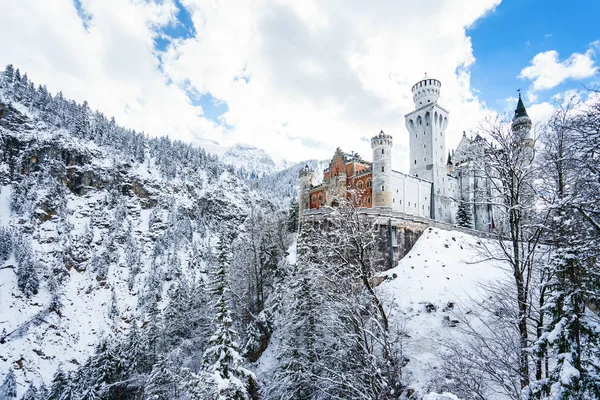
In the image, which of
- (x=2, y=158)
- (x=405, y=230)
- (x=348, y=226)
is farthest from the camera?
(x=2, y=158)

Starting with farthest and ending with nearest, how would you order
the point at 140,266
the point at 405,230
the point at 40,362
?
the point at 140,266 < the point at 40,362 < the point at 405,230

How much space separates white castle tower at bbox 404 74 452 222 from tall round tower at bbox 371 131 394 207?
12.8 meters

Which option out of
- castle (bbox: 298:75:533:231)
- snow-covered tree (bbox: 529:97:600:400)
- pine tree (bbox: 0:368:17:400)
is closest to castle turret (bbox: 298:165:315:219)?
castle (bbox: 298:75:533:231)

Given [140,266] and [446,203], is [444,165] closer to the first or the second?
[446,203]

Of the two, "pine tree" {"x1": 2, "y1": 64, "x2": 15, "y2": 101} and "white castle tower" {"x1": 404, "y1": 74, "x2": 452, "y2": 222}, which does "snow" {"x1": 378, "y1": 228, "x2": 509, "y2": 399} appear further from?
"pine tree" {"x1": 2, "y1": 64, "x2": 15, "y2": 101}

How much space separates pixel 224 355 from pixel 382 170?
28640 millimetres

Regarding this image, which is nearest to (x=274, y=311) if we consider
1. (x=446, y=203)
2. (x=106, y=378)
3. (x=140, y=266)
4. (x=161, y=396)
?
(x=161, y=396)

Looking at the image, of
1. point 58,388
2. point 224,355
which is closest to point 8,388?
point 58,388

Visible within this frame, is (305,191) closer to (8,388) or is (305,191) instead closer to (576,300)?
(576,300)

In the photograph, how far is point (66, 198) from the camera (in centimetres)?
10838

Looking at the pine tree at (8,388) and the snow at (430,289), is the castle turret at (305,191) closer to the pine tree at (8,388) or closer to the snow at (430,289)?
the snow at (430,289)

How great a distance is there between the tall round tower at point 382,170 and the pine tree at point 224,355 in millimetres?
23651

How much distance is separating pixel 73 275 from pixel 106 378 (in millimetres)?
66366

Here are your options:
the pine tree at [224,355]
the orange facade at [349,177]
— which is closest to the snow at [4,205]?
the orange facade at [349,177]
